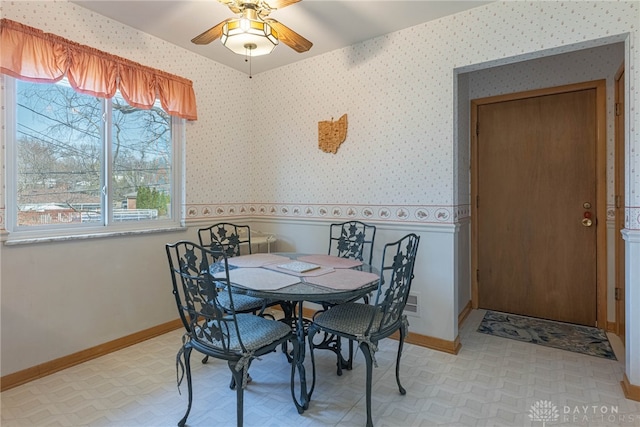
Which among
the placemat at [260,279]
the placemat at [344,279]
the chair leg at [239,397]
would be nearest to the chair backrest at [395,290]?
the placemat at [344,279]

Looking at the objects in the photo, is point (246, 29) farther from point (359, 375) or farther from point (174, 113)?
point (359, 375)

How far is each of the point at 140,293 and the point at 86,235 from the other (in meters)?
0.65

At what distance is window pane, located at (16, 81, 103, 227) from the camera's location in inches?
86.4

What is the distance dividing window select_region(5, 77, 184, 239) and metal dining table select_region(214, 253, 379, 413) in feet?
3.73

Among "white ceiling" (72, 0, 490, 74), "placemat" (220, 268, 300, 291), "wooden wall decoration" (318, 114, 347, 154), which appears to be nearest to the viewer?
"placemat" (220, 268, 300, 291)

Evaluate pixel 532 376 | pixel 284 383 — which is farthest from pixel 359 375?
A: pixel 532 376

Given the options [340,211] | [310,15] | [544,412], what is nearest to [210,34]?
[310,15]

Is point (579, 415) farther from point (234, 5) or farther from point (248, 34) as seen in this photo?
point (234, 5)

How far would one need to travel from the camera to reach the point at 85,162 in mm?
2506

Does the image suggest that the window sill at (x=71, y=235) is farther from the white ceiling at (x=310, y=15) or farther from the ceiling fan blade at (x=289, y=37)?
Answer: the ceiling fan blade at (x=289, y=37)

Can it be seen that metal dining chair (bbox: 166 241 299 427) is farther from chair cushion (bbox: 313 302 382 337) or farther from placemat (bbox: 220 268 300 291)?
chair cushion (bbox: 313 302 382 337)

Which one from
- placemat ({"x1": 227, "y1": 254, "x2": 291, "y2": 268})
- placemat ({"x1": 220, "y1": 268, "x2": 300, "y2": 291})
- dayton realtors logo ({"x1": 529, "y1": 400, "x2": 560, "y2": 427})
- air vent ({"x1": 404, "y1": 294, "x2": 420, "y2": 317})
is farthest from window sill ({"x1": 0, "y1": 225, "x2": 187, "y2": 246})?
dayton realtors logo ({"x1": 529, "y1": 400, "x2": 560, "y2": 427})

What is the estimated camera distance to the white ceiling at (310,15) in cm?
237

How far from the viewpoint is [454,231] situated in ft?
8.54
